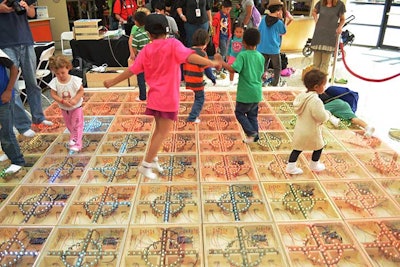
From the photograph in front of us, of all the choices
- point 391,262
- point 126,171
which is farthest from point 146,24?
point 391,262

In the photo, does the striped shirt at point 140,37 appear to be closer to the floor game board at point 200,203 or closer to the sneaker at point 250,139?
the floor game board at point 200,203

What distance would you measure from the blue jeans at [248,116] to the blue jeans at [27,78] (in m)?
2.18

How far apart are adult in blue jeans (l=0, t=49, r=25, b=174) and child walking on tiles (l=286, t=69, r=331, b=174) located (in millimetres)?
2273


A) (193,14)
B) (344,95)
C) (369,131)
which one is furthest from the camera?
(193,14)

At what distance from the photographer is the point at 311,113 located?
266 cm

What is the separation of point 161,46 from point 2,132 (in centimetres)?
156

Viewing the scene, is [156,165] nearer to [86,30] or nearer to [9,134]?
[9,134]

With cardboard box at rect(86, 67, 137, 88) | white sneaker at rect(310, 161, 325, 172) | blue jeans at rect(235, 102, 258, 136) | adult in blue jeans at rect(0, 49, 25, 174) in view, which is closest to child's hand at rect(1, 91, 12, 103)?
adult in blue jeans at rect(0, 49, 25, 174)

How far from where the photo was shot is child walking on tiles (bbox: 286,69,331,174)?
263cm

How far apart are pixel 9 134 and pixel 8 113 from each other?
0.59 ft

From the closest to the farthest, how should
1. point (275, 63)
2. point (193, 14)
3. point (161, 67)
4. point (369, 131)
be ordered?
point (161, 67), point (369, 131), point (275, 63), point (193, 14)

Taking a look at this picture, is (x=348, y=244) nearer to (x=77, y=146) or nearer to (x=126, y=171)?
(x=126, y=171)

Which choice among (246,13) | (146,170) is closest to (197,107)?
(146,170)

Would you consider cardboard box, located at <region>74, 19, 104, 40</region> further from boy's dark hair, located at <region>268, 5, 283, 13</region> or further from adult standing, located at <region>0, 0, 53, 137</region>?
boy's dark hair, located at <region>268, 5, 283, 13</region>
